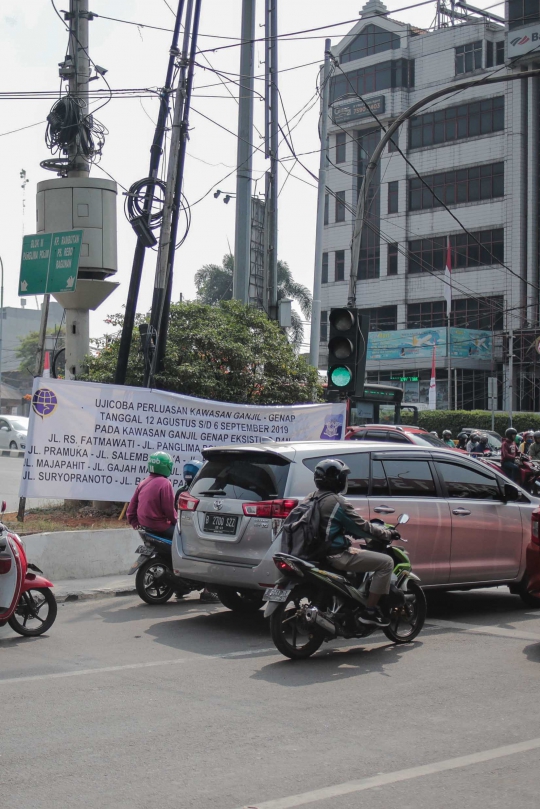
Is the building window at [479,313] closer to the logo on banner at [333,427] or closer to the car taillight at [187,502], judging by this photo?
the logo on banner at [333,427]

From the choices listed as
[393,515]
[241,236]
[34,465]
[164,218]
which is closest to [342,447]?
[393,515]

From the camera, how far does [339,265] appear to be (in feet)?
214

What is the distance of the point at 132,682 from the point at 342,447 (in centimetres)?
316

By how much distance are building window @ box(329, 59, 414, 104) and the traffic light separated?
161 feet

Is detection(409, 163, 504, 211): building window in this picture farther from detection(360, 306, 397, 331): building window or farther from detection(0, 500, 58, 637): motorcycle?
detection(0, 500, 58, 637): motorcycle

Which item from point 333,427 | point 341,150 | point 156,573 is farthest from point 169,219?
point 341,150

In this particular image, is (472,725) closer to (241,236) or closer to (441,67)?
(241,236)

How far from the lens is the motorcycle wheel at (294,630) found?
7359mm

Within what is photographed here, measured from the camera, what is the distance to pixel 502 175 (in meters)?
→ 55.8

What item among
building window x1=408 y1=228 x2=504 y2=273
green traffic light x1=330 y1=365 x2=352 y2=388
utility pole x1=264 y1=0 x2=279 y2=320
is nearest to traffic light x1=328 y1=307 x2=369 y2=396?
green traffic light x1=330 y1=365 x2=352 y2=388

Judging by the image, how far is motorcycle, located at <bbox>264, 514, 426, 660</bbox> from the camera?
734 centimetres

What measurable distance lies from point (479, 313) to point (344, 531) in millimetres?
51358

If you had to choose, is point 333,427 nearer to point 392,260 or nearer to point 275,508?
point 275,508

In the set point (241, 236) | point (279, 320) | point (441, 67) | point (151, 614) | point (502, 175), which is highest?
point (441, 67)
